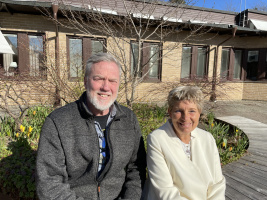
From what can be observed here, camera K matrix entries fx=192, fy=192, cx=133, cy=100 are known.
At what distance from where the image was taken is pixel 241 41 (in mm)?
10734

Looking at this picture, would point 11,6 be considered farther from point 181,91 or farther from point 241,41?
point 241,41

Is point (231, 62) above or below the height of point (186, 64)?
above

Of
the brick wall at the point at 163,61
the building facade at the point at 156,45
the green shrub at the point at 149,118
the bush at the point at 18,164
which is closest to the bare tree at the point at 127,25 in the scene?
the building facade at the point at 156,45

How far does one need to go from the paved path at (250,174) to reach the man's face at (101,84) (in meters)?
1.76

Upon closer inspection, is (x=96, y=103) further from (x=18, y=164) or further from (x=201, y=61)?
(x=201, y=61)

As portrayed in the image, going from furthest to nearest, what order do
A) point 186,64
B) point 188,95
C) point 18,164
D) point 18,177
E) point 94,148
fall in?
point 186,64 → point 18,164 → point 18,177 → point 188,95 → point 94,148

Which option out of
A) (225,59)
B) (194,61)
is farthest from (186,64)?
(225,59)

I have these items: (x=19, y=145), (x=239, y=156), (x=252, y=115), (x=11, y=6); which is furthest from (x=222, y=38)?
(x=19, y=145)

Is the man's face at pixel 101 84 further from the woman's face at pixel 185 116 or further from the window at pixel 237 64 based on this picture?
the window at pixel 237 64

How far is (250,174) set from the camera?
8.68 ft

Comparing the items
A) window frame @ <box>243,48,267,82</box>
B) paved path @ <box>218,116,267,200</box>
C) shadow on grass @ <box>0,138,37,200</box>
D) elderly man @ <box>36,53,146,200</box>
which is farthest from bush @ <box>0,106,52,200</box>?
window frame @ <box>243,48,267,82</box>

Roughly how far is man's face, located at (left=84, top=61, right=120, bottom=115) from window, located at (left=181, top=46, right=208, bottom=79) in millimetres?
8763

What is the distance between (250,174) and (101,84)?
2415mm

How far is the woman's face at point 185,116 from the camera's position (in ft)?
5.56
